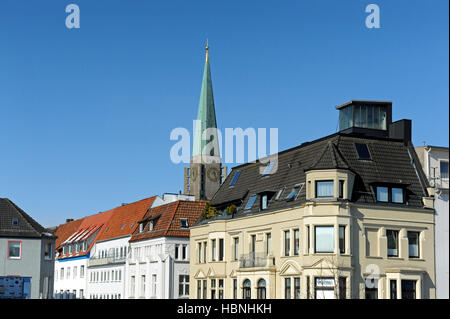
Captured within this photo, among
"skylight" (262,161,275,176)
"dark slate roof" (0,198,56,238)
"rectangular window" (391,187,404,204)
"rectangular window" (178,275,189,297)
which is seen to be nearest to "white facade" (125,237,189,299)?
"rectangular window" (178,275,189,297)

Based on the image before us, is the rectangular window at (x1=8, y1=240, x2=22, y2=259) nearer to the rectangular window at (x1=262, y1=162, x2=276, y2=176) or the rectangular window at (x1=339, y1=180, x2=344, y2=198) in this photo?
the rectangular window at (x1=262, y1=162, x2=276, y2=176)

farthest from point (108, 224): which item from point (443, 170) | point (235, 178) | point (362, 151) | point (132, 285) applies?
point (443, 170)

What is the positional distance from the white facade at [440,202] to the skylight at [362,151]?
3.90 m

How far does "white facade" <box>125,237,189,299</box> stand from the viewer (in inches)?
2832

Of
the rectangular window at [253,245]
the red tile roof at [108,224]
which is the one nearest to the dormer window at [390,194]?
the rectangular window at [253,245]

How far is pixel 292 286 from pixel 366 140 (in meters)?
11.9

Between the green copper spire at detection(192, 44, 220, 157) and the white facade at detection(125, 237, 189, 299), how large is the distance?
7926 cm

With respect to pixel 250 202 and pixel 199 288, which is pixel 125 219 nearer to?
pixel 199 288

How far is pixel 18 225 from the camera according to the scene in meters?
68.5

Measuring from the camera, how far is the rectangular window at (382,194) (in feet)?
158

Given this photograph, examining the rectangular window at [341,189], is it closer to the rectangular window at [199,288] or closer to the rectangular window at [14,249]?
the rectangular window at [199,288]

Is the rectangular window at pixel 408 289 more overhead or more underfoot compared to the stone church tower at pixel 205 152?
more underfoot
